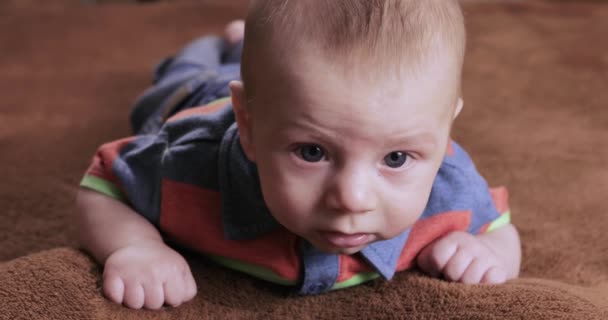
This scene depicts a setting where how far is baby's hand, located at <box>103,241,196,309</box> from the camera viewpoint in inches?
29.7

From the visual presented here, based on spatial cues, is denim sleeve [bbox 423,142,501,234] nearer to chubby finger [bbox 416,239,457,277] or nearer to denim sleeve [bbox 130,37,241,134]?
chubby finger [bbox 416,239,457,277]

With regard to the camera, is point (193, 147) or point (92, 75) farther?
point (92, 75)

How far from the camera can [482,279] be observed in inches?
32.4

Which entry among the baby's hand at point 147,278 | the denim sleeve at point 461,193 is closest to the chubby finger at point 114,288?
the baby's hand at point 147,278

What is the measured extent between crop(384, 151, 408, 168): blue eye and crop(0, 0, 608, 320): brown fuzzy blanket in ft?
0.59

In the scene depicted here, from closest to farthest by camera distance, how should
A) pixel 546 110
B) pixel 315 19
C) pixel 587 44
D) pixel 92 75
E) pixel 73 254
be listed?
1. pixel 315 19
2. pixel 73 254
3. pixel 546 110
4. pixel 92 75
5. pixel 587 44

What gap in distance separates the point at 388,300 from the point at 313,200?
7.2 inches

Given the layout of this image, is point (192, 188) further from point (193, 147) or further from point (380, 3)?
point (380, 3)

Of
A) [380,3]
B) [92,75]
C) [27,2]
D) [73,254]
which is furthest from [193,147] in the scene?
[27,2]

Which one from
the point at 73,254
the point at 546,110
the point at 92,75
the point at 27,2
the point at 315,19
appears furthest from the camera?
the point at 27,2

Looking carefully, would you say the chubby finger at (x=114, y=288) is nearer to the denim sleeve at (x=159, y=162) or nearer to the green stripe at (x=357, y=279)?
the denim sleeve at (x=159, y=162)

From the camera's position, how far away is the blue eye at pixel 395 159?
0.66m

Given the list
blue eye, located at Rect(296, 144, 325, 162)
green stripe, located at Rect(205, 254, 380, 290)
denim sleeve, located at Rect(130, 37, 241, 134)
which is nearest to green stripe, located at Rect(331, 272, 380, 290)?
green stripe, located at Rect(205, 254, 380, 290)

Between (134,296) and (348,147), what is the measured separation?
27 centimetres
